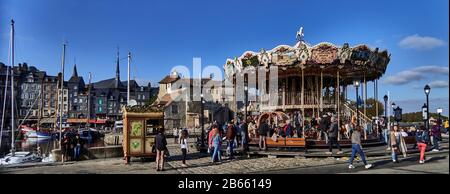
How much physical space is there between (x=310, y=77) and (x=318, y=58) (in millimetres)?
4947

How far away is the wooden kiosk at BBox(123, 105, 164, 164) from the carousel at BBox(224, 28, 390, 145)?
4.36m

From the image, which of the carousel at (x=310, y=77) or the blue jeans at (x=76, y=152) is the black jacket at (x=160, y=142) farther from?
the blue jeans at (x=76, y=152)

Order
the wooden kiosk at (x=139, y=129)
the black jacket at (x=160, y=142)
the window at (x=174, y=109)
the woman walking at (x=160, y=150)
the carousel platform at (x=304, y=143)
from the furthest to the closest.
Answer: the window at (x=174, y=109) → the carousel platform at (x=304, y=143) → the wooden kiosk at (x=139, y=129) → the black jacket at (x=160, y=142) → the woman walking at (x=160, y=150)

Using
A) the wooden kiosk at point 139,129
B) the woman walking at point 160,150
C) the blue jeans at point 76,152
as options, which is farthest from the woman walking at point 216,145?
the blue jeans at point 76,152

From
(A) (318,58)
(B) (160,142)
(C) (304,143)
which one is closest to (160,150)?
(B) (160,142)

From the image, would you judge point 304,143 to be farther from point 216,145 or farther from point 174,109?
point 174,109

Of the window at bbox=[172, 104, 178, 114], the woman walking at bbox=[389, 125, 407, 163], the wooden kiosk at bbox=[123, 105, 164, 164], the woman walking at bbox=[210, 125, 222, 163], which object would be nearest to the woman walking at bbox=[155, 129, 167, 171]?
the wooden kiosk at bbox=[123, 105, 164, 164]

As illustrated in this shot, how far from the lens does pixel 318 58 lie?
69.1 ft

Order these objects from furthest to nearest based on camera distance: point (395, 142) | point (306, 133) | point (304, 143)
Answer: point (306, 133) → point (304, 143) → point (395, 142)

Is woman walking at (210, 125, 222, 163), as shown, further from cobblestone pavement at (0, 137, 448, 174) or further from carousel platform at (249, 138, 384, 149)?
carousel platform at (249, 138, 384, 149)

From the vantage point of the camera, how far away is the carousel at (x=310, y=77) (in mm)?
20984
